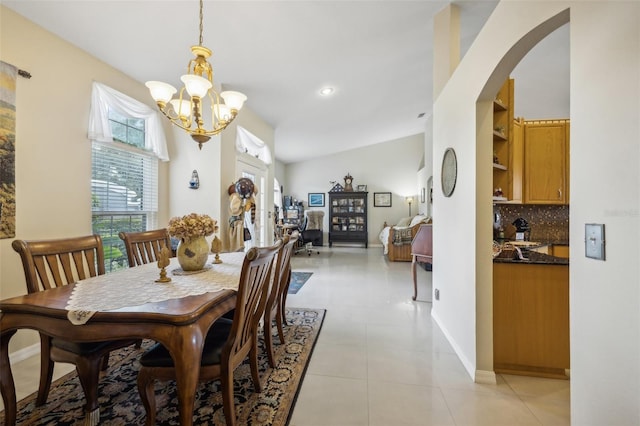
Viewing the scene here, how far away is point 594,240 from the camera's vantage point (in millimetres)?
882

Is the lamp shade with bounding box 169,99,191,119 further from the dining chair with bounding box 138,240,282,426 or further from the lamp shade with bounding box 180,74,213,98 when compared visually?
the dining chair with bounding box 138,240,282,426

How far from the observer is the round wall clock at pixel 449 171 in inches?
86.4

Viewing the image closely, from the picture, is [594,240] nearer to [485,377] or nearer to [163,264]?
[485,377]

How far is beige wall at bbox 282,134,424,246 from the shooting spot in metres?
8.18

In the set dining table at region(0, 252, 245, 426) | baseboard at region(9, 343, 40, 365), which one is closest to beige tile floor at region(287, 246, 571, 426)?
dining table at region(0, 252, 245, 426)

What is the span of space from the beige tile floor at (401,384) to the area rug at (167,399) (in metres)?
0.12

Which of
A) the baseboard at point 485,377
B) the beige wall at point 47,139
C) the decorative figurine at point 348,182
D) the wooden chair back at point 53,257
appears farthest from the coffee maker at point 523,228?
the decorative figurine at point 348,182

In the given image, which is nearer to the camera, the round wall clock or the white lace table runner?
the white lace table runner

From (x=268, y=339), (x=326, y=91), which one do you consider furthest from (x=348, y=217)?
(x=268, y=339)

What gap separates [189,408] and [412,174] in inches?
320

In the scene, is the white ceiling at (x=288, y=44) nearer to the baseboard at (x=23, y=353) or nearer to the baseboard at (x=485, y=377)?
the baseboard at (x=23, y=353)

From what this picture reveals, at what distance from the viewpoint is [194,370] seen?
1.10 m

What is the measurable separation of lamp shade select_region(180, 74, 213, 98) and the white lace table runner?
1.19 metres

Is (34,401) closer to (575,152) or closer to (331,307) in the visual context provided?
(331,307)
